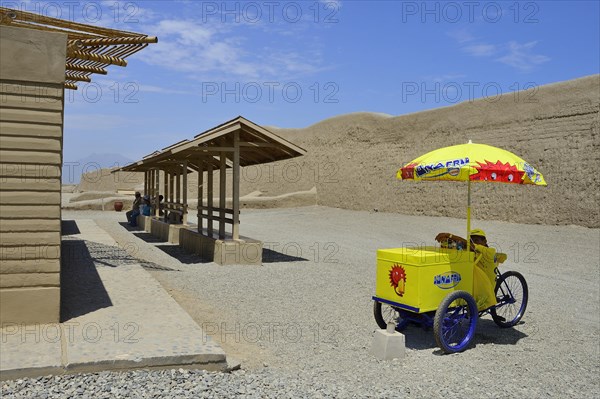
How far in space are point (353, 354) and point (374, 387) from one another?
1.03 metres

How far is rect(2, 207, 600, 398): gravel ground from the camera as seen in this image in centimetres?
462

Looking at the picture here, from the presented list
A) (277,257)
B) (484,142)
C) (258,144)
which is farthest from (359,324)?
(484,142)

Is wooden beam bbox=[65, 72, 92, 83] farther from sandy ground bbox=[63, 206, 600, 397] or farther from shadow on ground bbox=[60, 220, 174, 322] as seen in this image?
sandy ground bbox=[63, 206, 600, 397]

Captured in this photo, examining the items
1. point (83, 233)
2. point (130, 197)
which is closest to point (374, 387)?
point (83, 233)

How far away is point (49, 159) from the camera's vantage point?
231 inches

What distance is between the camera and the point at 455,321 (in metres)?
6.45

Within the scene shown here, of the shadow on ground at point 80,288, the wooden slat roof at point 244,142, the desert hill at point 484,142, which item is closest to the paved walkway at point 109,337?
the shadow on ground at point 80,288

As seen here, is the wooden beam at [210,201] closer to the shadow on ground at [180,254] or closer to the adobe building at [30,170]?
the shadow on ground at [180,254]

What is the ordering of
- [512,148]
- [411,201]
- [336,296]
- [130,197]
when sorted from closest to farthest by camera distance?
1. [336,296]
2. [512,148]
3. [411,201]
4. [130,197]

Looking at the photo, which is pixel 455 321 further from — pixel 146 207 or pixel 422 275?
pixel 146 207

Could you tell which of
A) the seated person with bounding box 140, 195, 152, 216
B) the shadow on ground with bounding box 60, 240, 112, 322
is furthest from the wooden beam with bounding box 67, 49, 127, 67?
the seated person with bounding box 140, 195, 152, 216

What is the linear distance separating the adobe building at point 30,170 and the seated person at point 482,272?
4.77m

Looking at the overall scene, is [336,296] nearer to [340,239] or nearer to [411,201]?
[340,239]

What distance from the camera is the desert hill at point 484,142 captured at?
20375 millimetres
